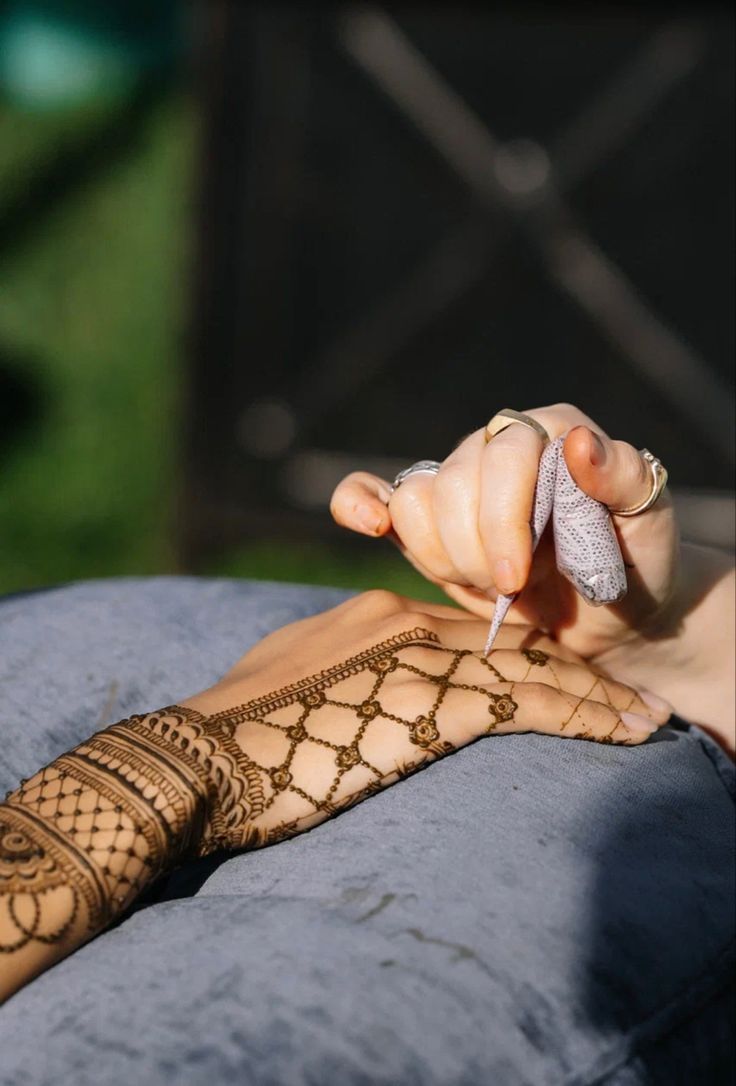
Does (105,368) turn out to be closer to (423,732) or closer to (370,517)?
(370,517)

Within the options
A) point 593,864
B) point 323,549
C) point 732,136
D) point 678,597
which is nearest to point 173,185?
point 323,549

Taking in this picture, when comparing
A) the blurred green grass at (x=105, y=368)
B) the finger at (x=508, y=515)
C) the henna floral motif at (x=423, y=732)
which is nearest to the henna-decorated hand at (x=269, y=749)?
the henna floral motif at (x=423, y=732)

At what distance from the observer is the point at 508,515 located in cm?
96

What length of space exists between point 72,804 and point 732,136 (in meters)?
2.82

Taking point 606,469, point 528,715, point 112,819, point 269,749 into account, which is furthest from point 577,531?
point 112,819

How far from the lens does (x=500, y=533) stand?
3.16 feet

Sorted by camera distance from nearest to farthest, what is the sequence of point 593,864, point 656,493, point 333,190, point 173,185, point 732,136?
1. point 593,864
2. point 656,493
3. point 732,136
4. point 333,190
5. point 173,185

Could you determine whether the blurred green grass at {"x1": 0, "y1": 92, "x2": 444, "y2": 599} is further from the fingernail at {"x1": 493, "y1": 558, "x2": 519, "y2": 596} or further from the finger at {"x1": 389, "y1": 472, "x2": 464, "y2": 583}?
the fingernail at {"x1": 493, "y1": 558, "x2": 519, "y2": 596}

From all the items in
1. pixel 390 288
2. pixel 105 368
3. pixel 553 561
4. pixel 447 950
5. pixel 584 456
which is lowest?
pixel 447 950

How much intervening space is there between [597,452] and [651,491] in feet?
0.33

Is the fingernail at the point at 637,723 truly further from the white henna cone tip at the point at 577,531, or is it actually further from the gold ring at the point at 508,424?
the gold ring at the point at 508,424

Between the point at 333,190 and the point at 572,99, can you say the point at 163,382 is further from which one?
the point at 572,99

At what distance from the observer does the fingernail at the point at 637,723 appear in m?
1.04

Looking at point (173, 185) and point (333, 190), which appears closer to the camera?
point (333, 190)
